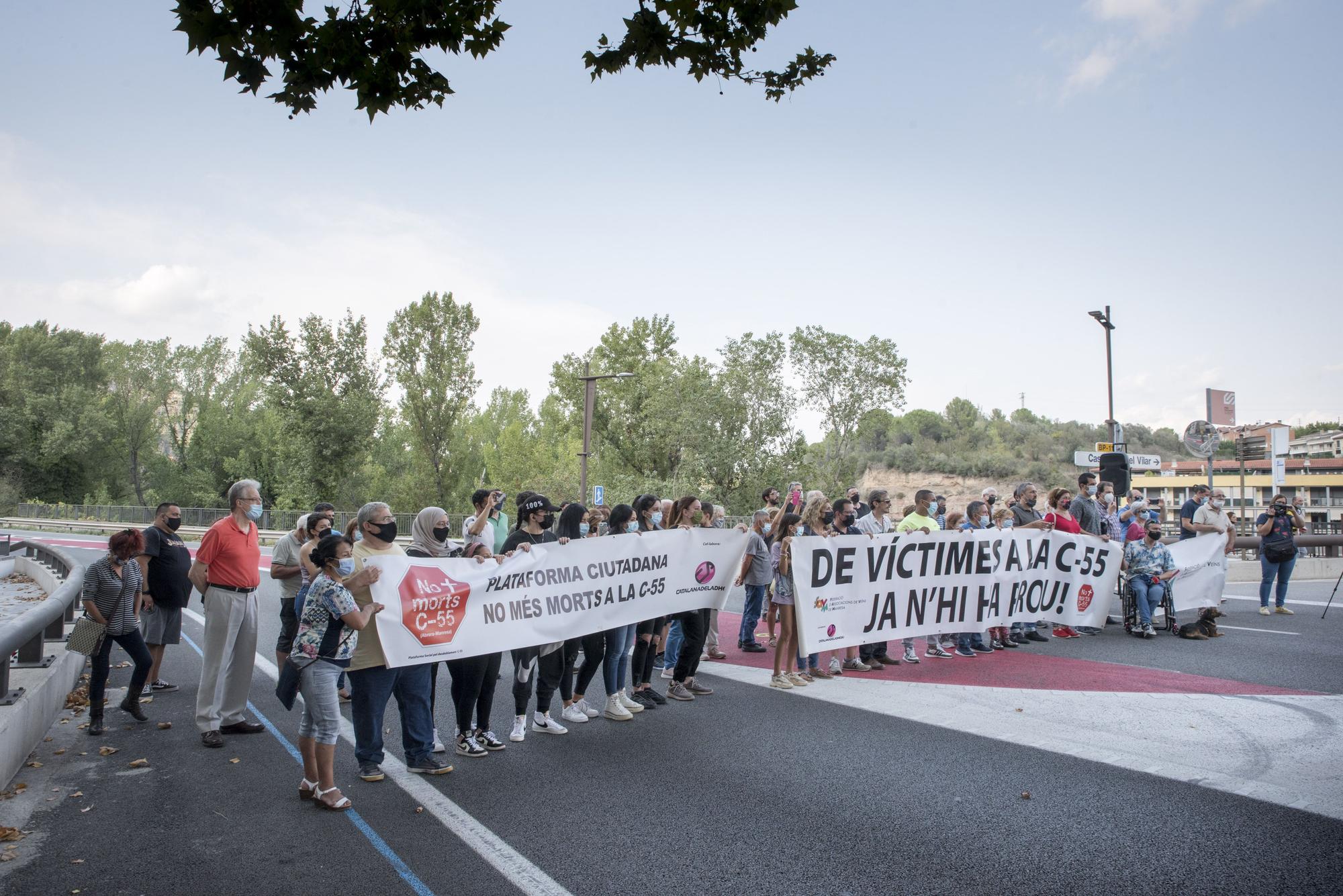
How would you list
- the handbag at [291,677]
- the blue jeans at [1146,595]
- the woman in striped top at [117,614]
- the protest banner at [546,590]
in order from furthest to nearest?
the blue jeans at [1146,595]
the woman in striped top at [117,614]
the protest banner at [546,590]
the handbag at [291,677]

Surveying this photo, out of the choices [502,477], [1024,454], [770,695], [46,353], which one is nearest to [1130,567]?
[770,695]

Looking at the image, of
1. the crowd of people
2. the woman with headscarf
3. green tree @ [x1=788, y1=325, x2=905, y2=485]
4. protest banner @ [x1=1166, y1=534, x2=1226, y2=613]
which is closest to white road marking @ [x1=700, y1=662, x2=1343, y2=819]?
the crowd of people

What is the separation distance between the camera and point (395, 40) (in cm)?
553

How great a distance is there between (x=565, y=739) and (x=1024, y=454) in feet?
271

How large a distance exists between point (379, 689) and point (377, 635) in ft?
1.20

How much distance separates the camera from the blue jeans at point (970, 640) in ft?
34.6

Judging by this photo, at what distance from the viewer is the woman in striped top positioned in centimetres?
723

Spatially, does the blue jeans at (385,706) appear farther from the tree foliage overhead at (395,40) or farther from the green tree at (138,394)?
the green tree at (138,394)

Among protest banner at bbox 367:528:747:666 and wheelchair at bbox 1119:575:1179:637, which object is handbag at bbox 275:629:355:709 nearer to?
protest banner at bbox 367:528:747:666

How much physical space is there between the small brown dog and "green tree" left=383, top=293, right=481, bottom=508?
149 feet

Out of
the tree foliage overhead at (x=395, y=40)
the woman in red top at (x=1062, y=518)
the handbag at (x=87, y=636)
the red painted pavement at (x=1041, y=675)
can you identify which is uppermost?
the tree foliage overhead at (x=395, y=40)

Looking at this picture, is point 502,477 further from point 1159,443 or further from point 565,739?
point 1159,443

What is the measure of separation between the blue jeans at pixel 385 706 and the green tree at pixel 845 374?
144 ft

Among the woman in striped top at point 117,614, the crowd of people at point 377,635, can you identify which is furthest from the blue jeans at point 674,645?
the woman in striped top at point 117,614
